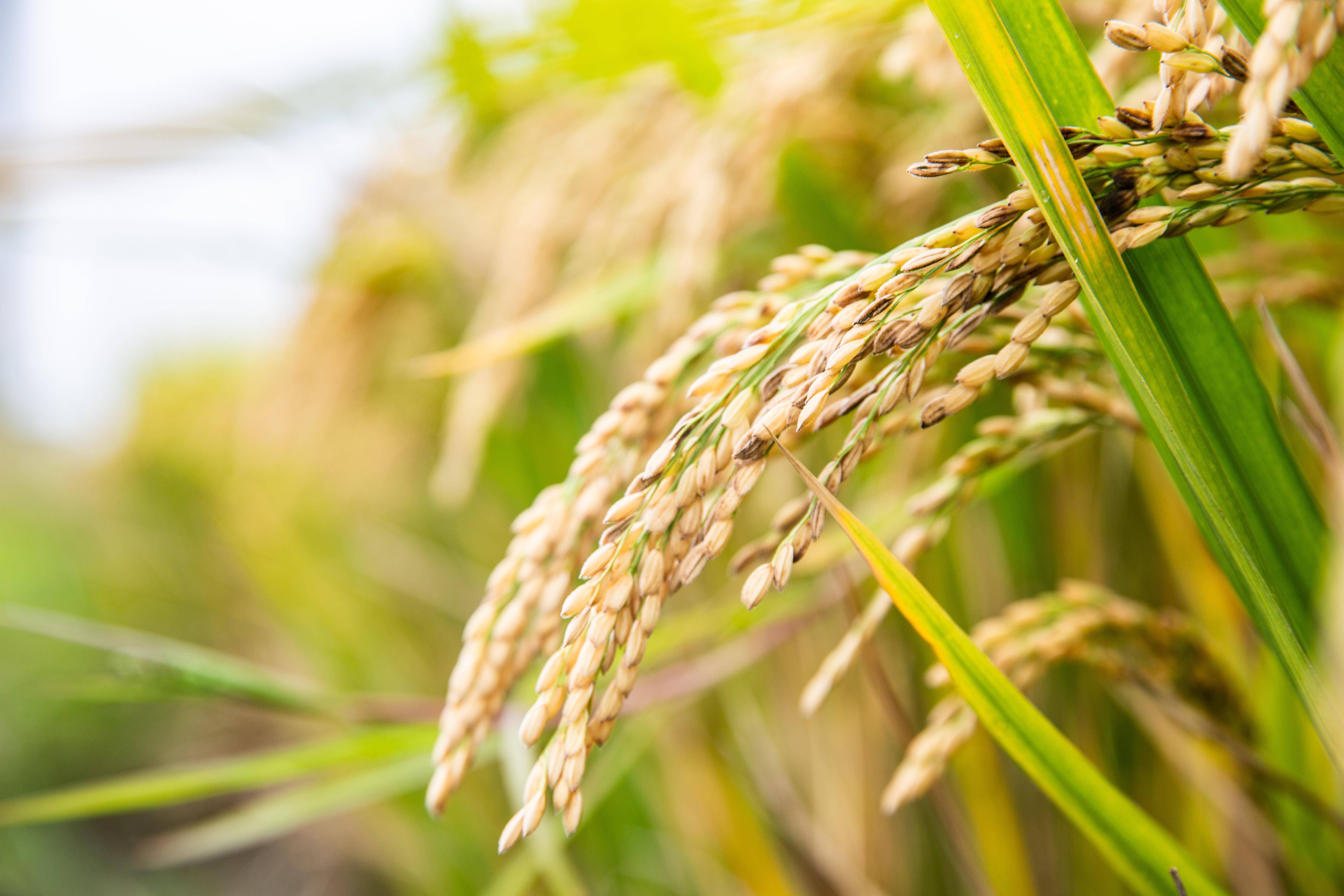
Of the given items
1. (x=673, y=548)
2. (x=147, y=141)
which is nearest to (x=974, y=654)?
(x=673, y=548)

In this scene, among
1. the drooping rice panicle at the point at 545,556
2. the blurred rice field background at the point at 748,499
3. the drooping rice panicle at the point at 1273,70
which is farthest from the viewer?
the blurred rice field background at the point at 748,499

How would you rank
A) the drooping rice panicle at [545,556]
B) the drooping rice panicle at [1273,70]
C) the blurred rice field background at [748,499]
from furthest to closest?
the blurred rice field background at [748,499] < the drooping rice panicle at [545,556] < the drooping rice panicle at [1273,70]

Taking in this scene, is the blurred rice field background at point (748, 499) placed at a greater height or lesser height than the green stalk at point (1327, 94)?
lesser

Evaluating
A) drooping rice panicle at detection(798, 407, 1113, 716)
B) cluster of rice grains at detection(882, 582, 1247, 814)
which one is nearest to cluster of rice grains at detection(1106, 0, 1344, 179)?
drooping rice panicle at detection(798, 407, 1113, 716)

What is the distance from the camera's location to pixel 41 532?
9.80 feet

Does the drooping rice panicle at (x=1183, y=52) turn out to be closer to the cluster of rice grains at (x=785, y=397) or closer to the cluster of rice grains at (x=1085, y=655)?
the cluster of rice grains at (x=785, y=397)

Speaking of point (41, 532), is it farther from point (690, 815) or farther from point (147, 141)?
point (690, 815)

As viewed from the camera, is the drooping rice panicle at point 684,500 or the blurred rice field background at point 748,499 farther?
the blurred rice field background at point 748,499

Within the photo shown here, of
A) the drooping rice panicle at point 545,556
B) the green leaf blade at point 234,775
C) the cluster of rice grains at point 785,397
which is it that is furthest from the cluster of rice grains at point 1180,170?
the green leaf blade at point 234,775

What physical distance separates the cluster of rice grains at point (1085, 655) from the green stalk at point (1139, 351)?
0.32 feet

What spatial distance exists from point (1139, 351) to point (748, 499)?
0.65 m

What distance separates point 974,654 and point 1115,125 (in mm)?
201

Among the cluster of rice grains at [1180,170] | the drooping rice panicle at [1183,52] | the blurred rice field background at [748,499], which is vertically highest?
the drooping rice panicle at [1183,52]

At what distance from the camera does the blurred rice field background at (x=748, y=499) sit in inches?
19.3
